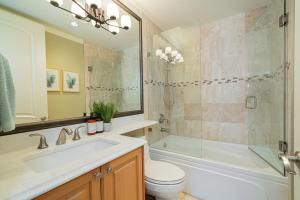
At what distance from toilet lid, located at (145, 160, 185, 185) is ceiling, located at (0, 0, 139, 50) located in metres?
1.43

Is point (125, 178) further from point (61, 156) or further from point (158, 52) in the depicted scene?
point (158, 52)

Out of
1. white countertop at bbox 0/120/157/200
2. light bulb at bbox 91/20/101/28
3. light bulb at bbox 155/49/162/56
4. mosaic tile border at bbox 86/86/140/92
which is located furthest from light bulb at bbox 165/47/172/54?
white countertop at bbox 0/120/157/200

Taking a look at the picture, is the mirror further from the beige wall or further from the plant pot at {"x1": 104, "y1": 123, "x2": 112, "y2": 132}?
the plant pot at {"x1": 104, "y1": 123, "x2": 112, "y2": 132}

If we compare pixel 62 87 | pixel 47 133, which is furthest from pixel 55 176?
pixel 62 87

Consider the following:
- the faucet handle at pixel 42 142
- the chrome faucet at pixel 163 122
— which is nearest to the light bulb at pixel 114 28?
the faucet handle at pixel 42 142

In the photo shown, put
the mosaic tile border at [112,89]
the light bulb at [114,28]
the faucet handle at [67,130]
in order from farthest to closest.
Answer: the light bulb at [114,28], the mosaic tile border at [112,89], the faucet handle at [67,130]

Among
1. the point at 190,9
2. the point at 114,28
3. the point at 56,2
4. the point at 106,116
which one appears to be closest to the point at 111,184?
the point at 106,116

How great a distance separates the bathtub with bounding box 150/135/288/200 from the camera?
1.32m

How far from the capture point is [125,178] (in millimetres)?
995

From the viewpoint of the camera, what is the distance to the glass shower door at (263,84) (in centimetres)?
161

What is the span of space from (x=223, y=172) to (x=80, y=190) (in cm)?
142

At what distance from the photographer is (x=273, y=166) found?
4.74 ft

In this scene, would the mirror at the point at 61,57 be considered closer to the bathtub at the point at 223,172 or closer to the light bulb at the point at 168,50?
the light bulb at the point at 168,50

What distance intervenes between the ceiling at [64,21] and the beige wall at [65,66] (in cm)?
10
